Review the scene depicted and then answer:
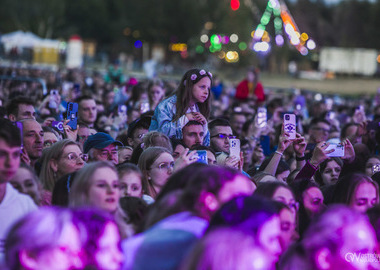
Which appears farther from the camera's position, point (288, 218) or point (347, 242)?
point (288, 218)

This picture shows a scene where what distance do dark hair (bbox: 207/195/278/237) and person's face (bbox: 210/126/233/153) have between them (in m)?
5.08

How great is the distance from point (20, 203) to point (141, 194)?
1286 millimetres

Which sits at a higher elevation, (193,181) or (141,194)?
(193,181)

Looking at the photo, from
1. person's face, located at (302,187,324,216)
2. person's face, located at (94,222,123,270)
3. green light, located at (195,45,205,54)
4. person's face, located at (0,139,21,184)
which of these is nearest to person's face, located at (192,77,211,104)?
person's face, located at (302,187,324,216)

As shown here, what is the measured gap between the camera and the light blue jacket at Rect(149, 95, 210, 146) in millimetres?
8508

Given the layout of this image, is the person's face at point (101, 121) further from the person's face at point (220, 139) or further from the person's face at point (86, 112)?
the person's face at point (220, 139)

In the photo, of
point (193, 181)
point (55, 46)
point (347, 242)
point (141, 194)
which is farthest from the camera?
point (55, 46)

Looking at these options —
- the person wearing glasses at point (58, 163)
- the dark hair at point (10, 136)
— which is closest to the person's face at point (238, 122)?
the person wearing glasses at point (58, 163)

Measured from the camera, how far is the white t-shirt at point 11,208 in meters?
4.84

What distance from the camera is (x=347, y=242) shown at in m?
3.89

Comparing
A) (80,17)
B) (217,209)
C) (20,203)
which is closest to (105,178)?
(20,203)

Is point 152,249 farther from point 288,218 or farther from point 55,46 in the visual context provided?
point 55,46

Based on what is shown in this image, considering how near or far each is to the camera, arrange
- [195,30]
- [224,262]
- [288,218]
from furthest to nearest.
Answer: [195,30] → [288,218] → [224,262]

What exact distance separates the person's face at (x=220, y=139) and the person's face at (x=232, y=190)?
4.64 m
